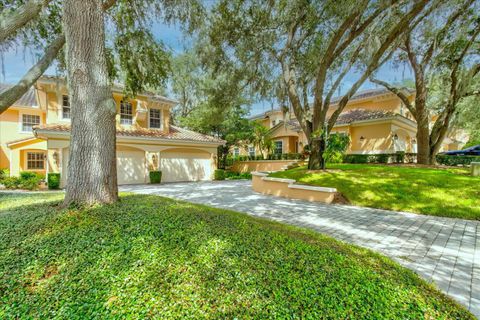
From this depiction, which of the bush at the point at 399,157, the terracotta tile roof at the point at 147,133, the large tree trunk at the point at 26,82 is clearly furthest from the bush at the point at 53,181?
the bush at the point at 399,157

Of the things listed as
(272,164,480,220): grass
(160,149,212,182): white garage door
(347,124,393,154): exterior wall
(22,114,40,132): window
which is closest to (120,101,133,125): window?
(160,149,212,182): white garage door

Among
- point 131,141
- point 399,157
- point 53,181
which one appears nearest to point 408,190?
point 399,157

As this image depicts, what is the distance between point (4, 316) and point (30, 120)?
795 inches

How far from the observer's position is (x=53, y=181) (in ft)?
36.9

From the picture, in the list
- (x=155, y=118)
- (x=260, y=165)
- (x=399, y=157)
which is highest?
(x=155, y=118)

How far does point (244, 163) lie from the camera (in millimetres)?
20734

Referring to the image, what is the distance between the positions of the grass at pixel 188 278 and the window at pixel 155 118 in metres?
13.6

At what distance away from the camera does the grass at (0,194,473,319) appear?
186 cm

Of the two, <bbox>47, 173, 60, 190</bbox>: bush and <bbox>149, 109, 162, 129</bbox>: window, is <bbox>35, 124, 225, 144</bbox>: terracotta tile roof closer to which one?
<bbox>149, 109, 162, 129</bbox>: window

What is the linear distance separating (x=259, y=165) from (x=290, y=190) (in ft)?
36.6

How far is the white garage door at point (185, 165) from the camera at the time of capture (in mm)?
15399

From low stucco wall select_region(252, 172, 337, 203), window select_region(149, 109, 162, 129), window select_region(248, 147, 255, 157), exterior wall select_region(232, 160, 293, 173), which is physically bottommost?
low stucco wall select_region(252, 172, 337, 203)

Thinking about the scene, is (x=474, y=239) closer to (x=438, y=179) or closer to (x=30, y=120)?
(x=438, y=179)

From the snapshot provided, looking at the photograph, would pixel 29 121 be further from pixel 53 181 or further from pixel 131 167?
pixel 131 167
